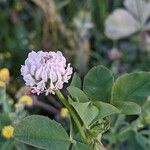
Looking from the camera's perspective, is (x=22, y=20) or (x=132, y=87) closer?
(x=132, y=87)

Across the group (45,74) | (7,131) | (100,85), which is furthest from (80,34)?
(45,74)

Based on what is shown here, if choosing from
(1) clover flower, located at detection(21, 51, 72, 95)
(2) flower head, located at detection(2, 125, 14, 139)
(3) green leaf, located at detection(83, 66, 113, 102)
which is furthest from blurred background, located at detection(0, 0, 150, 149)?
(1) clover flower, located at detection(21, 51, 72, 95)

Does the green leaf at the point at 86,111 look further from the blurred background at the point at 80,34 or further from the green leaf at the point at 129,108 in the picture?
the blurred background at the point at 80,34

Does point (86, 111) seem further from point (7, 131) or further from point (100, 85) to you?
point (7, 131)

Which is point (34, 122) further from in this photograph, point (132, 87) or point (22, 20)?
point (22, 20)

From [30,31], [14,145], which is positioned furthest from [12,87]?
[14,145]

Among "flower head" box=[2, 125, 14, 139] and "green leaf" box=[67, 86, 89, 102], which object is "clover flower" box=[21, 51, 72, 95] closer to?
"green leaf" box=[67, 86, 89, 102]

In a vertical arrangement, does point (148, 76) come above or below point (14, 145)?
above
